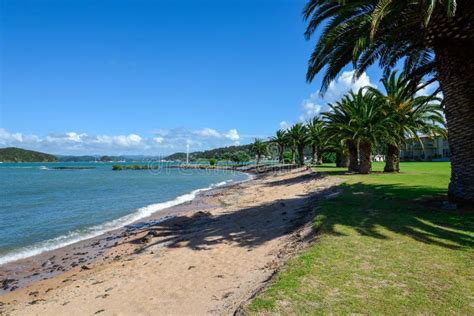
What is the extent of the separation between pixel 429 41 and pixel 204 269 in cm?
942

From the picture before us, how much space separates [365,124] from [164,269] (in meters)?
21.3

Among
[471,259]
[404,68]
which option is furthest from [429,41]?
[471,259]

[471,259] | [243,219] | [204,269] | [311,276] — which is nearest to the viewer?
[311,276]

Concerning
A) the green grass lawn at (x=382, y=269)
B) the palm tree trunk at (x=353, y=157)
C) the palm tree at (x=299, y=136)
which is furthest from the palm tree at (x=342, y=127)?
the palm tree at (x=299, y=136)

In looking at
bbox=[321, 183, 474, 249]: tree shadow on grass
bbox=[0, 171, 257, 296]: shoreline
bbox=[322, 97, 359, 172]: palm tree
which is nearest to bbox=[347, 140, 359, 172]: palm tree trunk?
bbox=[322, 97, 359, 172]: palm tree

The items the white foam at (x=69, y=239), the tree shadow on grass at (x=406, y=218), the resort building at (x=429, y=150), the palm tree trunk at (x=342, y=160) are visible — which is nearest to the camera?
the tree shadow on grass at (x=406, y=218)

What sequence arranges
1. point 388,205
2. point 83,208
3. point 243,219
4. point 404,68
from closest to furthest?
point 388,205 → point 243,219 → point 404,68 → point 83,208

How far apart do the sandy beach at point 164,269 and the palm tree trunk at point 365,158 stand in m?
14.6

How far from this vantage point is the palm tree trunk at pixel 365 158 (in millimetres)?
25812

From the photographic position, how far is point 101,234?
14453 mm

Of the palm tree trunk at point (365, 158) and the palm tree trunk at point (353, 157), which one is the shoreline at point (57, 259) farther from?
the palm tree trunk at point (353, 157)

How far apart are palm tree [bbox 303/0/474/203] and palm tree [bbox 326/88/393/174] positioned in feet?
41.5

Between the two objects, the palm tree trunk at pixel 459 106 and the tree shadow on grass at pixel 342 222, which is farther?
the palm tree trunk at pixel 459 106

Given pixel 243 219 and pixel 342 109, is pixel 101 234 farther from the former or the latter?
pixel 342 109
